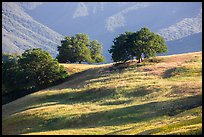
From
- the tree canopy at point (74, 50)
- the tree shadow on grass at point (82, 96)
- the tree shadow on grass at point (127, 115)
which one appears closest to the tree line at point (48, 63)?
the tree shadow on grass at point (82, 96)

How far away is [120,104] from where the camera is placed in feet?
215

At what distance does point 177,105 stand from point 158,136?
24.9 m

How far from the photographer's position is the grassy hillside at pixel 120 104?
50.0m

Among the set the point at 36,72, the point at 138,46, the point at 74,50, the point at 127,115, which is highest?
the point at 74,50

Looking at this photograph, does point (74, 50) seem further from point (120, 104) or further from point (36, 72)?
point (120, 104)

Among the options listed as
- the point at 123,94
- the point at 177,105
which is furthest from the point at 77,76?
the point at 177,105

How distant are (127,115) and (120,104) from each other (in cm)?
1012

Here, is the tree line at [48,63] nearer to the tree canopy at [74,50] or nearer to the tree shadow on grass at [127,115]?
the tree canopy at [74,50]

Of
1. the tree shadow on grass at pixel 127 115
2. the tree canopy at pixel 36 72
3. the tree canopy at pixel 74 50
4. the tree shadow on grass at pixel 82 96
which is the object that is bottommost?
the tree shadow on grass at pixel 127 115

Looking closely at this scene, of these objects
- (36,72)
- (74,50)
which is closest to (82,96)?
(36,72)

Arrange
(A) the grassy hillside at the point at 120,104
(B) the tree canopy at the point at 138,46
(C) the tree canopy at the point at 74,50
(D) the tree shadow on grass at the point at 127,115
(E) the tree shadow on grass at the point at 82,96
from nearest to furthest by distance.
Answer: (A) the grassy hillside at the point at 120,104 → (D) the tree shadow on grass at the point at 127,115 → (E) the tree shadow on grass at the point at 82,96 → (B) the tree canopy at the point at 138,46 → (C) the tree canopy at the point at 74,50

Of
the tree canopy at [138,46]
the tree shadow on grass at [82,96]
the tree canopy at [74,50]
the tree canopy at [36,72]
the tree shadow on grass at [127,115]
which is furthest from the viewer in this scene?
the tree canopy at [74,50]

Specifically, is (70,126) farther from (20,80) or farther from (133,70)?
(20,80)

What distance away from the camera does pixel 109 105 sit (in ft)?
214
